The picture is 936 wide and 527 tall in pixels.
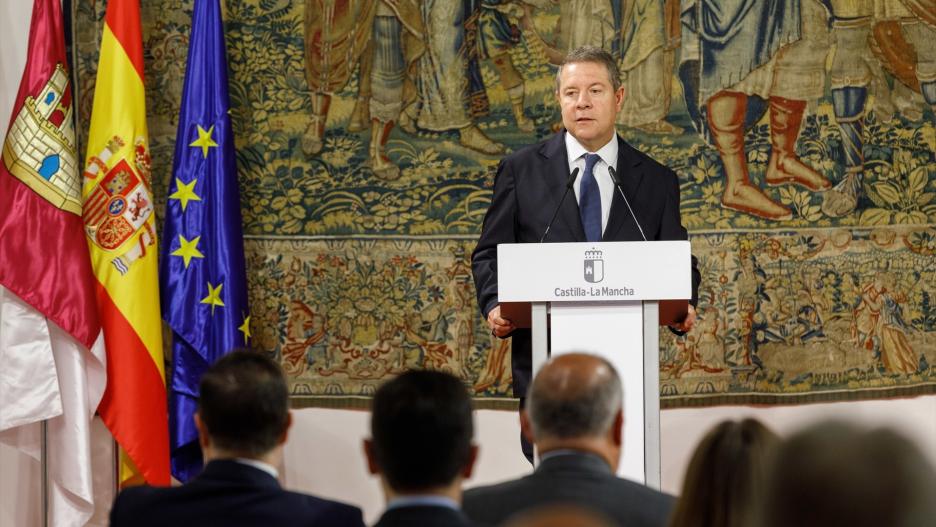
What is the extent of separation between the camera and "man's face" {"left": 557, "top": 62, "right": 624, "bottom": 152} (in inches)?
201

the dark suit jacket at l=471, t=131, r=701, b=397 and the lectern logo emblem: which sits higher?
the dark suit jacket at l=471, t=131, r=701, b=397

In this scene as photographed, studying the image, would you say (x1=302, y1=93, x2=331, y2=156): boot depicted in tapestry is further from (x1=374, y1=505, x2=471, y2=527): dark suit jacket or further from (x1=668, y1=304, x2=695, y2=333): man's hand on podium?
(x1=374, y1=505, x2=471, y2=527): dark suit jacket

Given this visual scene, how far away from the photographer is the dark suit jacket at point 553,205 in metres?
5.05

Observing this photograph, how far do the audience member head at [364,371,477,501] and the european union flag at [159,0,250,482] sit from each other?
3949 millimetres

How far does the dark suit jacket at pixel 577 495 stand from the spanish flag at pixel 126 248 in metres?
3.97

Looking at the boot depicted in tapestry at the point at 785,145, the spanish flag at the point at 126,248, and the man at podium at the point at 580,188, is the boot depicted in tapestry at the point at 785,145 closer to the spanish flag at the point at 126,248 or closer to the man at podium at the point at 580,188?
the man at podium at the point at 580,188

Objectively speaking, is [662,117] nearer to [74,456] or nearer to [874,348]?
[874,348]

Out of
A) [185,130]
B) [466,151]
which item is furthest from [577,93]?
[185,130]

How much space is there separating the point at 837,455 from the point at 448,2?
19.8ft

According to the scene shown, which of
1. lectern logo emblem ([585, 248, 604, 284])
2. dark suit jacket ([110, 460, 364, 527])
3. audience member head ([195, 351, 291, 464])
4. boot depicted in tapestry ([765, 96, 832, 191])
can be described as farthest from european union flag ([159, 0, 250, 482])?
dark suit jacket ([110, 460, 364, 527])

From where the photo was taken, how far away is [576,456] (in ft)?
9.45

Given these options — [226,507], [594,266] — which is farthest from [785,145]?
[226,507]

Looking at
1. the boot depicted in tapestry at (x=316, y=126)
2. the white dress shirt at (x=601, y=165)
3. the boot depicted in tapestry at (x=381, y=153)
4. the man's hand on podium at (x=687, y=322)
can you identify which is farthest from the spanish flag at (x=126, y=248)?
the man's hand on podium at (x=687, y=322)

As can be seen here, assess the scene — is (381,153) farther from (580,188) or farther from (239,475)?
(239,475)
